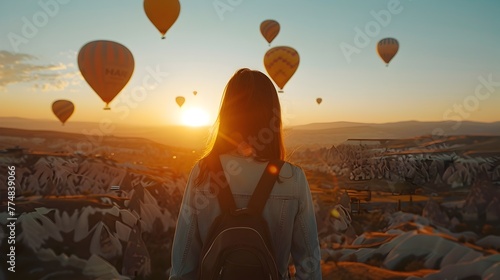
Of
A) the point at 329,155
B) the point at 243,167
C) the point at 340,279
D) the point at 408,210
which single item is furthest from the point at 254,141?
the point at 329,155

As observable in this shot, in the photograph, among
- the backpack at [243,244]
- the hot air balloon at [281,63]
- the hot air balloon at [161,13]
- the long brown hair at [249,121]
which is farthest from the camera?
the hot air balloon at [281,63]

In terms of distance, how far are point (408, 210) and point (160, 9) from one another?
90.1ft

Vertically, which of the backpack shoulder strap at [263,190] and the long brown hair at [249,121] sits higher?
the long brown hair at [249,121]

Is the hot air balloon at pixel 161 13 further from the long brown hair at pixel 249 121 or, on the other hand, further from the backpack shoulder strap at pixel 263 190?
the backpack shoulder strap at pixel 263 190

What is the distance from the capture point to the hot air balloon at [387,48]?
41181 mm

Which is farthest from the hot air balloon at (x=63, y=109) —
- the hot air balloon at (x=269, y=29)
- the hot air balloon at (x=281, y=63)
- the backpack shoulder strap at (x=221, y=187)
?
the backpack shoulder strap at (x=221, y=187)

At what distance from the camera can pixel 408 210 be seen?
39250 mm

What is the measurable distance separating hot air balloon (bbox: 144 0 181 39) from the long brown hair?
25361mm

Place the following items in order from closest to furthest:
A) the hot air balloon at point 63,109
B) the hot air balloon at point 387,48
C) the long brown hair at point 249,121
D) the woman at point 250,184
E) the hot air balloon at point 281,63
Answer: the woman at point 250,184 < the long brown hair at point 249,121 < the hot air balloon at point 281,63 < the hot air balloon at point 387,48 < the hot air balloon at point 63,109

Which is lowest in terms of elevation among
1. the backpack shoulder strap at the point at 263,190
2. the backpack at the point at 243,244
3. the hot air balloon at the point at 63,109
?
the backpack at the point at 243,244

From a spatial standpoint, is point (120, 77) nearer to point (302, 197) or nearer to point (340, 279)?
point (340, 279)

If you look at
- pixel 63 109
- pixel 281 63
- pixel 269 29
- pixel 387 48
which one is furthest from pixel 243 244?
pixel 63 109

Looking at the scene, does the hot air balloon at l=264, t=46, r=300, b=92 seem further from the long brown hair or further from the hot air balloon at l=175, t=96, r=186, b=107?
the long brown hair

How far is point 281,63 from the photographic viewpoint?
33.8 meters
